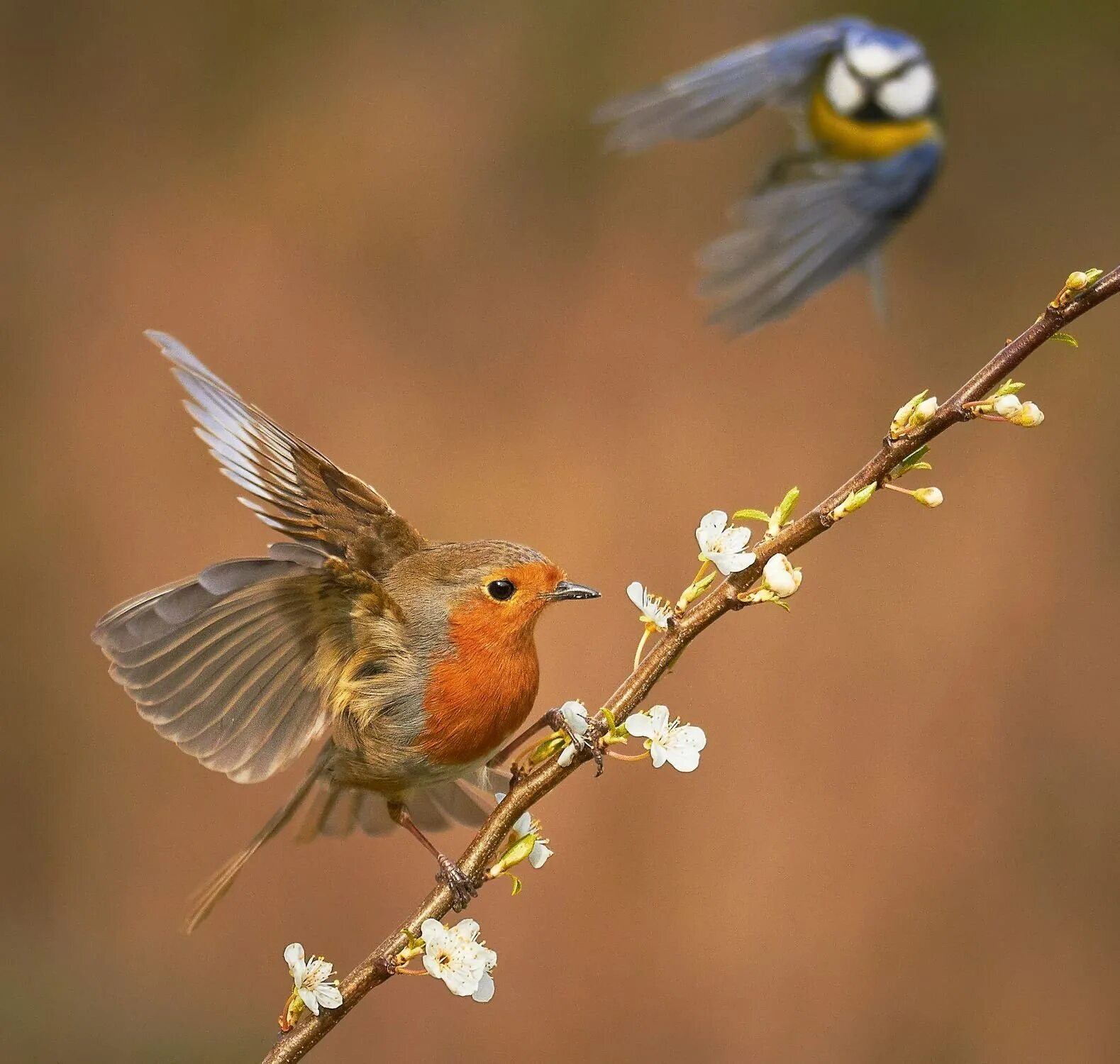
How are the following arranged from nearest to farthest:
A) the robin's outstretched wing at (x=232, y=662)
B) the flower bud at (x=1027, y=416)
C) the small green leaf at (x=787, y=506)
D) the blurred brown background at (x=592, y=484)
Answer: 1. the flower bud at (x=1027, y=416)
2. the small green leaf at (x=787, y=506)
3. the robin's outstretched wing at (x=232, y=662)
4. the blurred brown background at (x=592, y=484)

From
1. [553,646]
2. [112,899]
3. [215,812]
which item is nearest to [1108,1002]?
[553,646]

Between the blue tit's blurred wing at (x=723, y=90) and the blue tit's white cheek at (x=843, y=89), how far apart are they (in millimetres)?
83

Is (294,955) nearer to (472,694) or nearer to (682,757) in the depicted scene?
(682,757)

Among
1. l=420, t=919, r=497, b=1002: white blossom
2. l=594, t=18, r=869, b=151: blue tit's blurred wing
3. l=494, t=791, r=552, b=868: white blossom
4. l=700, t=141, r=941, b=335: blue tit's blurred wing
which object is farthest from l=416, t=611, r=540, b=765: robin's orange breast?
l=594, t=18, r=869, b=151: blue tit's blurred wing

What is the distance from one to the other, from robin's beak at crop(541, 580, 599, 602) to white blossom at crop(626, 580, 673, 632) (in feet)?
1.78

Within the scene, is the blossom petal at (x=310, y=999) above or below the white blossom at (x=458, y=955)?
below

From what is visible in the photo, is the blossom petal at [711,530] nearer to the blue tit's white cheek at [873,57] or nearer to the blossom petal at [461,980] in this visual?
the blossom petal at [461,980]

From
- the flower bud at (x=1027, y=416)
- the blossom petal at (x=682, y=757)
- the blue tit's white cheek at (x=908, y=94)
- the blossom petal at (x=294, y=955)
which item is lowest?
the blossom petal at (x=294, y=955)

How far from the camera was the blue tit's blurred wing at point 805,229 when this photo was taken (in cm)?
452

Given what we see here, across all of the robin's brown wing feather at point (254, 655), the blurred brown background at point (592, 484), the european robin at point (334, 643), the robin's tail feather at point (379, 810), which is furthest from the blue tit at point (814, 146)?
the robin's brown wing feather at point (254, 655)

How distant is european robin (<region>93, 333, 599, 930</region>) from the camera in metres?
→ 2.14

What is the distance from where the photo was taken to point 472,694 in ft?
7.72

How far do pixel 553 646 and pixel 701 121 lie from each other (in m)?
2.49

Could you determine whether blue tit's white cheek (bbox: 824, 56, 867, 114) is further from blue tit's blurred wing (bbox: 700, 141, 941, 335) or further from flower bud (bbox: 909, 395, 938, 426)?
flower bud (bbox: 909, 395, 938, 426)
